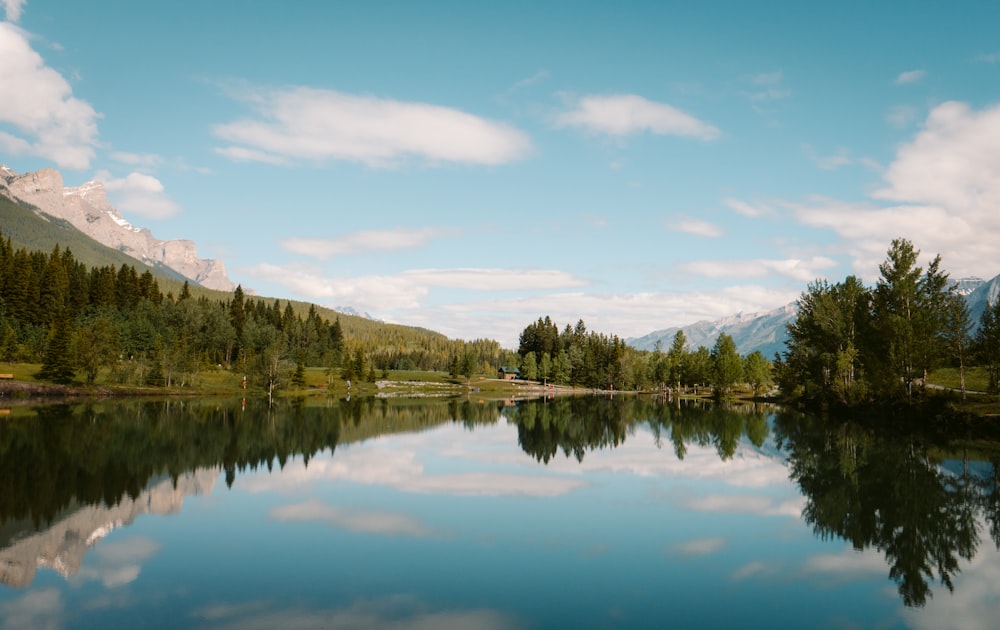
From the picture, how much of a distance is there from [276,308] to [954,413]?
580 ft

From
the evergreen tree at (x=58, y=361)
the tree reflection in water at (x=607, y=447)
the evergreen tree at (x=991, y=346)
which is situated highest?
the evergreen tree at (x=991, y=346)

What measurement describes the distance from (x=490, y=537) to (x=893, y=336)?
59475mm

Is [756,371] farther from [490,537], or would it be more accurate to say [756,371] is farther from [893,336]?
[490,537]

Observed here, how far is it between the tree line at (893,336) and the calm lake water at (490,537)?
21543mm

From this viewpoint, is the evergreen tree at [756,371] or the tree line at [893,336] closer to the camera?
the tree line at [893,336]

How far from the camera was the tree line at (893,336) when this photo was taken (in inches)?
2421

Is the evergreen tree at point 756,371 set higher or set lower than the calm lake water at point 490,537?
higher

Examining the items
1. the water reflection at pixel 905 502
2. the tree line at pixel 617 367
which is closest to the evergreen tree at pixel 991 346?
the water reflection at pixel 905 502

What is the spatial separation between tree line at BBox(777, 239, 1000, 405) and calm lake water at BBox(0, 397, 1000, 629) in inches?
848

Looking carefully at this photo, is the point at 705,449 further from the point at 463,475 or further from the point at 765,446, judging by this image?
the point at 463,475

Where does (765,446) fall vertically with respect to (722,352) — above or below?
below

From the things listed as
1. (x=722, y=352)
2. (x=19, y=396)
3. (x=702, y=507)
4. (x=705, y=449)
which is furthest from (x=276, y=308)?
(x=702, y=507)

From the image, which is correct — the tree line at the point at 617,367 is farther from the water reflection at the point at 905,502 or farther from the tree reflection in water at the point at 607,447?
the water reflection at the point at 905,502

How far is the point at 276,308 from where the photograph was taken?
195 metres
